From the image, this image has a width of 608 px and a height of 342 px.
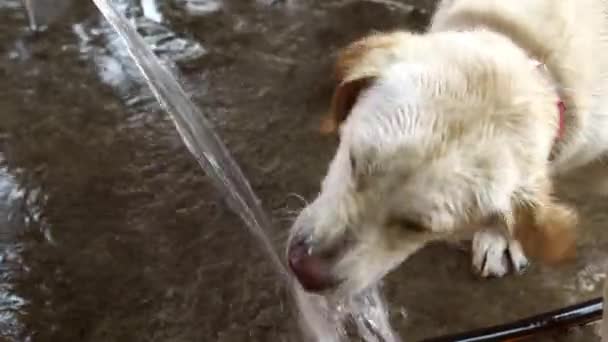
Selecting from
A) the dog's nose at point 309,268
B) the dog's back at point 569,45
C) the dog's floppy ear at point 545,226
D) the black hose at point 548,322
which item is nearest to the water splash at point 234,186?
the black hose at point 548,322

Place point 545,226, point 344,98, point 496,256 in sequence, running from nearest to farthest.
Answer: point 545,226 < point 344,98 < point 496,256

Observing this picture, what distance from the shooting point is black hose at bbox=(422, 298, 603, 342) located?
2.10 metres

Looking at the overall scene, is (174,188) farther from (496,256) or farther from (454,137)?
(454,137)

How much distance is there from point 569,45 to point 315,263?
2.19 feet

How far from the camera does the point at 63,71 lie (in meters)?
2.52

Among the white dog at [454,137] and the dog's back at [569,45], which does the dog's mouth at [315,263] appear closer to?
the white dog at [454,137]

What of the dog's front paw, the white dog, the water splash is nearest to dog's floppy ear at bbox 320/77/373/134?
the white dog

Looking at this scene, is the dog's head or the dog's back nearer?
the dog's head

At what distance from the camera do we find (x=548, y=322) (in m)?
2.12

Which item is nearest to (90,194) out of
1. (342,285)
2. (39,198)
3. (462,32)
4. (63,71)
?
(39,198)

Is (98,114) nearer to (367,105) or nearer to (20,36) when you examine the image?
(20,36)

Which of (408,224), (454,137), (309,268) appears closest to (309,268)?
(309,268)

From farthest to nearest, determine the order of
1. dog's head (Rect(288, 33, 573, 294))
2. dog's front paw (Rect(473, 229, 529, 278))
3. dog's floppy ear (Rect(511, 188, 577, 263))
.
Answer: dog's front paw (Rect(473, 229, 529, 278)) → dog's floppy ear (Rect(511, 188, 577, 263)) → dog's head (Rect(288, 33, 573, 294))

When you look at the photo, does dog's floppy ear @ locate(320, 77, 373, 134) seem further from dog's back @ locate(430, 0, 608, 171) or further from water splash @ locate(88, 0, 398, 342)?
water splash @ locate(88, 0, 398, 342)
